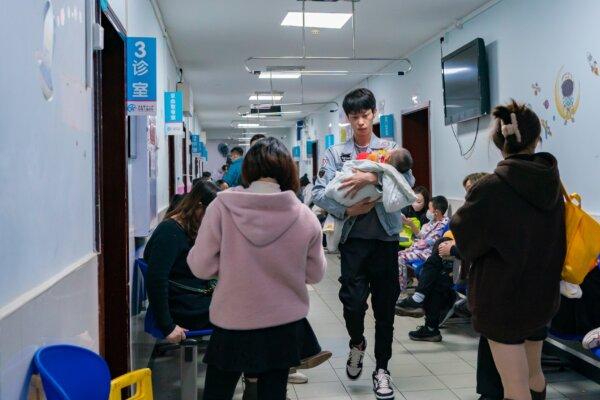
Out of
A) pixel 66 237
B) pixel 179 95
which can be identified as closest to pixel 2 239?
pixel 66 237

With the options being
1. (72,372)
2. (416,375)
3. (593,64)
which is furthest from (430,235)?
(72,372)

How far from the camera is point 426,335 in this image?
445 cm

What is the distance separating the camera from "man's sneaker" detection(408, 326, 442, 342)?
443 cm

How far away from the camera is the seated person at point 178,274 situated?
2863 millimetres

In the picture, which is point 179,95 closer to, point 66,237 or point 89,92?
point 89,92

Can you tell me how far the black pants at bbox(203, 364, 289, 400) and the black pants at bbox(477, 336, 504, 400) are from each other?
1116 mm

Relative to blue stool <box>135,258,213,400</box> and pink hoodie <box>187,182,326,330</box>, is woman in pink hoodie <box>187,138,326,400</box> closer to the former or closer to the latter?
pink hoodie <box>187,182,326,330</box>

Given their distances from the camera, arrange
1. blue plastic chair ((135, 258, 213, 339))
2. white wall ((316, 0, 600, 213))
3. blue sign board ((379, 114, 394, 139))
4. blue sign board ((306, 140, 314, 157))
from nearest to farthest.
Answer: blue plastic chair ((135, 258, 213, 339)) → white wall ((316, 0, 600, 213)) → blue sign board ((379, 114, 394, 139)) → blue sign board ((306, 140, 314, 157))

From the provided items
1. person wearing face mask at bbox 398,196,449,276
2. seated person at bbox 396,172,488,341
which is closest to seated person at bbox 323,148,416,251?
seated person at bbox 396,172,488,341

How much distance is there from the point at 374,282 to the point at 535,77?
→ 2724 mm

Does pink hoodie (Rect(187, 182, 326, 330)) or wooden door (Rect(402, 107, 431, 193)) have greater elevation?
wooden door (Rect(402, 107, 431, 193))

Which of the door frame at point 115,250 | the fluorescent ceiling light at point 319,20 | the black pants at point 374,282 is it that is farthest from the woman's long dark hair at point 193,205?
the fluorescent ceiling light at point 319,20

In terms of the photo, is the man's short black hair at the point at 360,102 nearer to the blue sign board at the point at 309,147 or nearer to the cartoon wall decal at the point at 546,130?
the cartoon wall decal at the point at 546,130

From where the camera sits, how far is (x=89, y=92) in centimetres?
220
